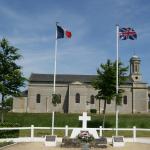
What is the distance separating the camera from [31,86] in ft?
277

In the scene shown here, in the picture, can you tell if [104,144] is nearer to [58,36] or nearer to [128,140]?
[128,140]

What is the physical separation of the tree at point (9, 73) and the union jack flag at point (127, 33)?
9.54m

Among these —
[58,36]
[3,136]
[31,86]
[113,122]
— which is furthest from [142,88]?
[3,136]

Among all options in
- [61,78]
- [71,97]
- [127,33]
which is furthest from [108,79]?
[61,78]

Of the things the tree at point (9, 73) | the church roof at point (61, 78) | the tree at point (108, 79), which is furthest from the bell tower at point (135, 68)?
the tree at point (9, 73)

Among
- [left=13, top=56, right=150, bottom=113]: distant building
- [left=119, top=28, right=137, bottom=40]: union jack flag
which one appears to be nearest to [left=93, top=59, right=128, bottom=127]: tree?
[left=119, top=28, right=137, bottom=40]: union jack flag

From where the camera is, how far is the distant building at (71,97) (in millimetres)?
82500

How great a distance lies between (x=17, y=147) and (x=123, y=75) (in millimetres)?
23689

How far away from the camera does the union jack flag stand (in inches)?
1268

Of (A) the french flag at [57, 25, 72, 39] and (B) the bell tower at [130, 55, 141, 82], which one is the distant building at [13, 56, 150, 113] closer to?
(B) the bell tower at [130, 55, 141, 82]

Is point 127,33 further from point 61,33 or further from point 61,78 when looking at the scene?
point 61,78

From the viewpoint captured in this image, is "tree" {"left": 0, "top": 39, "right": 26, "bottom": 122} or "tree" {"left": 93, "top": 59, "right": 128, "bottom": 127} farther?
"tree" {"left": 93, "top": 59, "right": 128, "bottom": 127}

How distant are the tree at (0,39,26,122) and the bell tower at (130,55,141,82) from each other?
2160 inches

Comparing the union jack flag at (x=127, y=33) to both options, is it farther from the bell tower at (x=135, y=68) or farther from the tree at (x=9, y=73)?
the bell tower at (x=135, y=68)
